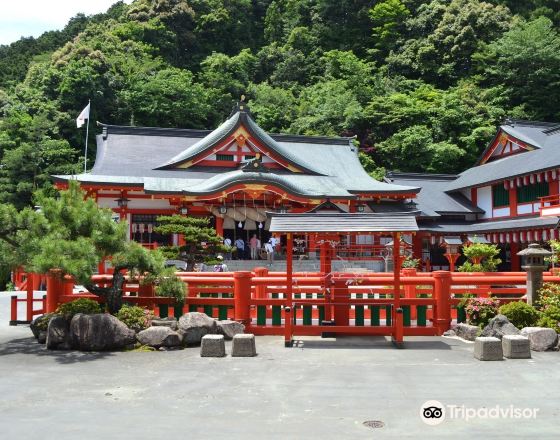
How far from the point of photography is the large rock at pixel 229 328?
1105 centimetres

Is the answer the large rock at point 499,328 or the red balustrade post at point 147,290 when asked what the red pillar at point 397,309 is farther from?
the red balustrade post at point 147,290

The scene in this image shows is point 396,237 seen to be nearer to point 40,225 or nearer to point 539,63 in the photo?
point 40,225

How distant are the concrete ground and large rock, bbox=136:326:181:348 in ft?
1.16

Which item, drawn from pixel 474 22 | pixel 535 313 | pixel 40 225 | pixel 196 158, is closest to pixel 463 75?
pixel 474 22

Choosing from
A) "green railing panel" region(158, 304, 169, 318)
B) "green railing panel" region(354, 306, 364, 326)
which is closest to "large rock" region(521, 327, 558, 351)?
"green railing panel" region(354, 306, 364, 326)

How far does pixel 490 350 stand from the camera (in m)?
9.21

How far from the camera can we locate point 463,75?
5106 cm

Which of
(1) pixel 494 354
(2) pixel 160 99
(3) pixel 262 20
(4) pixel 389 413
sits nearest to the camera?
(4) pixel 389 413

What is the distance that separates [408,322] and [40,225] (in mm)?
7793

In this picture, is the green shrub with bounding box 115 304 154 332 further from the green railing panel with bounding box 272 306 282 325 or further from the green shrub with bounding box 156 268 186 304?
the green railing panel with bounding box 272 306 282 325

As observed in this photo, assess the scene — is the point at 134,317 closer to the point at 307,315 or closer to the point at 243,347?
the point at 243,347

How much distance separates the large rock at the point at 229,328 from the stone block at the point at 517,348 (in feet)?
16.7

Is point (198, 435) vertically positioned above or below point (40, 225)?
below

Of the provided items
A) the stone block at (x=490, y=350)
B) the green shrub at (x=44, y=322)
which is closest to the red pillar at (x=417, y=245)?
the stone block at (x=490, y=350)
